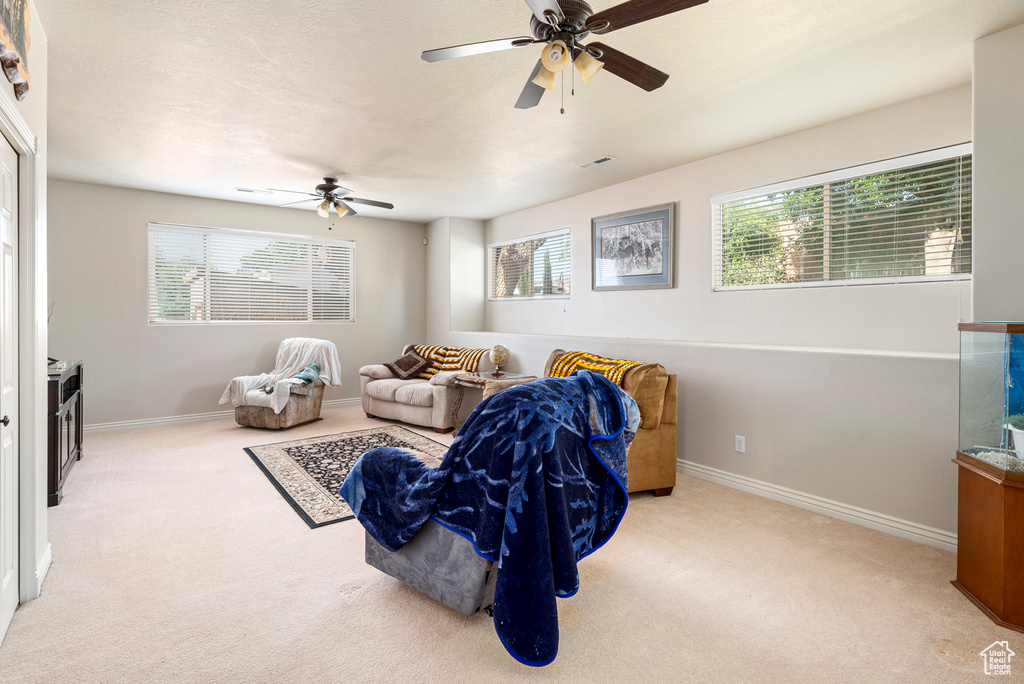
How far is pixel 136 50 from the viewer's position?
2674 millimetres

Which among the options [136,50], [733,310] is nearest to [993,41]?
[733,310]

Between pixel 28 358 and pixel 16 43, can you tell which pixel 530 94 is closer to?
pixel 16 43

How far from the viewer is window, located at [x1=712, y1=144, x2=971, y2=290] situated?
317 cm

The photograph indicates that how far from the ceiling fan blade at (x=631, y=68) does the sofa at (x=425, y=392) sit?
3508 mm

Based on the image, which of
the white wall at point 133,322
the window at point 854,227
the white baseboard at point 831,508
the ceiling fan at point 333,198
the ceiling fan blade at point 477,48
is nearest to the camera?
the ceiling fan blade at point 477,48

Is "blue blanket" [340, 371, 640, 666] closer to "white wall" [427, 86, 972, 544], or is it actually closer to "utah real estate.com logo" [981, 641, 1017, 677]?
"utah real estate.com logo" [981, 641, 1017, 677]

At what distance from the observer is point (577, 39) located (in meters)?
2.09

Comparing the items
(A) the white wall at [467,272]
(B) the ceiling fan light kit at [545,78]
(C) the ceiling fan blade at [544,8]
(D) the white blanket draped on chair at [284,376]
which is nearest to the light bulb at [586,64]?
(B) the ceiling fan light kit at [545,78]

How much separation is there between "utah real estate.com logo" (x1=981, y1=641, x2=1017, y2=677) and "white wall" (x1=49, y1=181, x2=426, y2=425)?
6.42 meters

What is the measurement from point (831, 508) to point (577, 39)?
3.02 meters

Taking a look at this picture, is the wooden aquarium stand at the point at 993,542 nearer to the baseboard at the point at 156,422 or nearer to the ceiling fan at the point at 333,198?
the ceiling fan at the point at 333,198

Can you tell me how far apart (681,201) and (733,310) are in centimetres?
110

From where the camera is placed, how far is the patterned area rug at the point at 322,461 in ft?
10.9

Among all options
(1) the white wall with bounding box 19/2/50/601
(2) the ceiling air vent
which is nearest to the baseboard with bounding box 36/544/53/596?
(1) the white wall with bounding box 19/2/50/601
